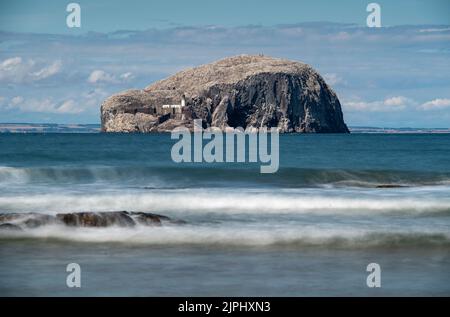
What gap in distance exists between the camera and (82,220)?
18.4m

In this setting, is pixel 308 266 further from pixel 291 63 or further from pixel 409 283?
pixel 291 63

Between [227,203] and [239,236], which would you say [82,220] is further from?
[227,203]

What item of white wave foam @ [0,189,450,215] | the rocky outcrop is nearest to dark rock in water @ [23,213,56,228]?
the rocky outcrop

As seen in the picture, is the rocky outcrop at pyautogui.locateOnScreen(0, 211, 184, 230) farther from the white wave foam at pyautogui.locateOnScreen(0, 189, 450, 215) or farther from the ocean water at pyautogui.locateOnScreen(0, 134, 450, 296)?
the white wave foam at pyautogui.locateOnScreen(0, 189, 450, 215)

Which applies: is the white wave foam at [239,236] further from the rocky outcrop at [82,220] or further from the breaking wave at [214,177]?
the breaking wave at [214,177]

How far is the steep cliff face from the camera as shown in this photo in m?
180

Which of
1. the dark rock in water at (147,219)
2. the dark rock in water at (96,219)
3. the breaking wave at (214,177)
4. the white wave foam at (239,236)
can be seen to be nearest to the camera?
the white wave foam at (239,236)

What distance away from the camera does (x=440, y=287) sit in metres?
12.6

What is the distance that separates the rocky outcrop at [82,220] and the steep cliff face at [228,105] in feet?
516

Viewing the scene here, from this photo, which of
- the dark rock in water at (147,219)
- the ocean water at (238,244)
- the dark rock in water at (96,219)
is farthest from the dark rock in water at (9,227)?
the dark rock in water at (147,219)

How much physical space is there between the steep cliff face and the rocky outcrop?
15720 cm

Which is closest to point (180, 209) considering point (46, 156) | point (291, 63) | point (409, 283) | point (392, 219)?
point (392, 219)

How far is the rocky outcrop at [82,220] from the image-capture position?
18156 millimetres
